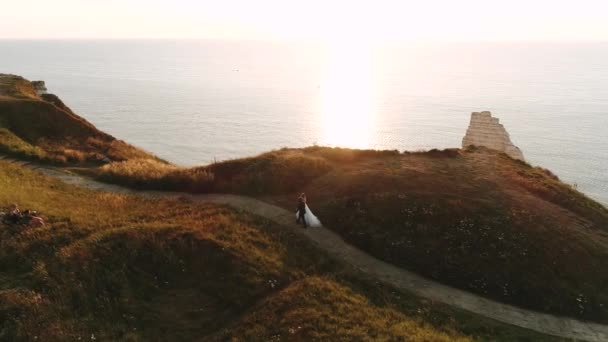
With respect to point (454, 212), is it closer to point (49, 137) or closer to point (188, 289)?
point (188, 289)

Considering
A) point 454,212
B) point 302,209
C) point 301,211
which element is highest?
point 454,212

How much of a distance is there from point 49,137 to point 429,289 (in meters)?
37.8

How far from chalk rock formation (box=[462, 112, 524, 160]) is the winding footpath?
35.7 meters

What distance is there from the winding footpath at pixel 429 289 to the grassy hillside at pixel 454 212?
23.7 inches

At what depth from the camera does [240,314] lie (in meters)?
18.6

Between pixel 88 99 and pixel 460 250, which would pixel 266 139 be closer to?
pixel 88 99

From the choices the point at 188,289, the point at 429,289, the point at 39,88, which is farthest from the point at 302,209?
the point at 39,88

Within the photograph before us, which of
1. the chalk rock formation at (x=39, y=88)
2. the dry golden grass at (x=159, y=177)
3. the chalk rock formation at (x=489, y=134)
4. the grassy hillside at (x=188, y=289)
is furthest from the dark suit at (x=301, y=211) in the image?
the chalk rock formation at (x=39, y=88)

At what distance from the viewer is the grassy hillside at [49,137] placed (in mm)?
37250

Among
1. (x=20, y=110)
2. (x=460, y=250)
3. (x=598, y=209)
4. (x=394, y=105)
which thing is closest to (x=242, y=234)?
(x=460, y=250)

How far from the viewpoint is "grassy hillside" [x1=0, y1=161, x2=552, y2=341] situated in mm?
17203

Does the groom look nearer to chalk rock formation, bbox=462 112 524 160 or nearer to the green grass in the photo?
the green grass

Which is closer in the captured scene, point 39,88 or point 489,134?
point 489,134

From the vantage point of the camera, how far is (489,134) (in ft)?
187
